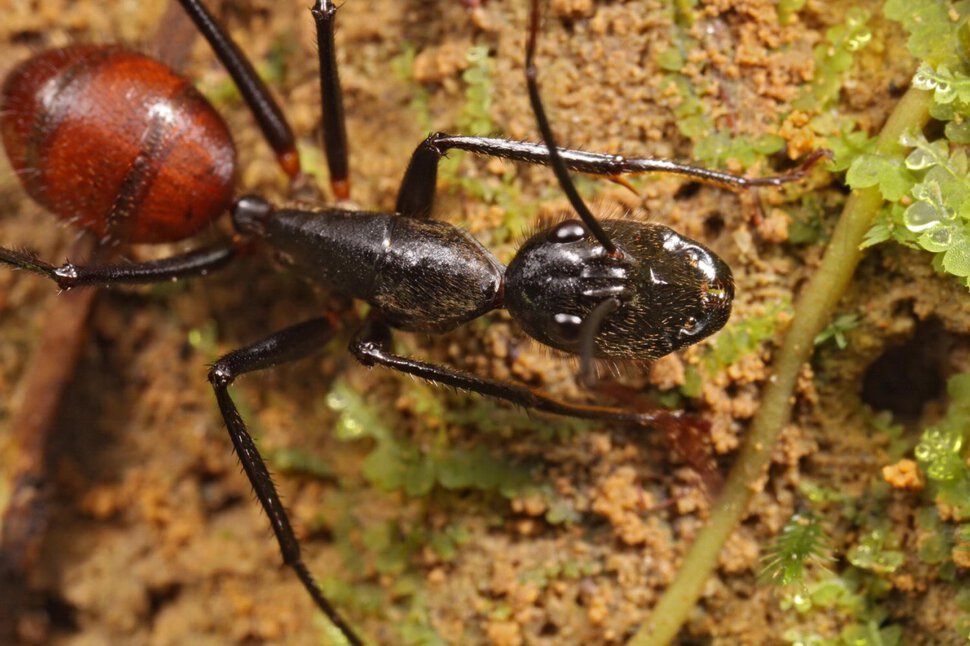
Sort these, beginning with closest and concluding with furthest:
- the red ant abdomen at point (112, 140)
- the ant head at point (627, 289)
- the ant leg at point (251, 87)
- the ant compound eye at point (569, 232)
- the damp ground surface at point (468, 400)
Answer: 1. the ant head at point (627, 289)
2. the ant compound eye at point (569, 232)
3. the damp ground surface at point (468, 400)
4. the red ant abdomen at point (112, 140)
5. the ant leg at point (251, 87)

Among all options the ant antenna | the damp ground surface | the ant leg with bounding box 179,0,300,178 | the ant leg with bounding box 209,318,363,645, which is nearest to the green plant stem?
the damp ground surface

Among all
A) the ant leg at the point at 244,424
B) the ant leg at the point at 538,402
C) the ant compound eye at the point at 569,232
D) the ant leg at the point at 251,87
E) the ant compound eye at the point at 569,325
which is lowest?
the ant leg at the point at 244,424

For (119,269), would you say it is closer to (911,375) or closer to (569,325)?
(569,325)

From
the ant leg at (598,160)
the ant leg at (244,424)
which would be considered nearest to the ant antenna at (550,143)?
the ant leg at (598,160)

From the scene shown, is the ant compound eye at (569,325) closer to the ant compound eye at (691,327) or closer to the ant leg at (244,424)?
the ant compound eye at (691,327)

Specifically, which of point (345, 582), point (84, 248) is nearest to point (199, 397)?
point (84, 248)

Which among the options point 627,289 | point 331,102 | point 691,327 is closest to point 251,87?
point 331,102
